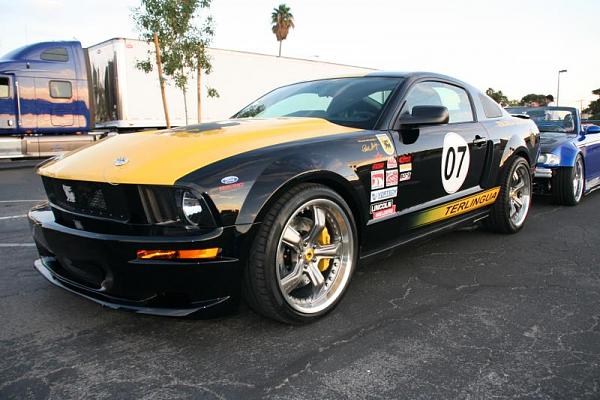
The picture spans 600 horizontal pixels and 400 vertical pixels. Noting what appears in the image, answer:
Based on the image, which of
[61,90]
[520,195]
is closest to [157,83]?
[61,90]

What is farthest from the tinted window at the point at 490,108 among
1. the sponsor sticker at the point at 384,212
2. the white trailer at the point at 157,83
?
the white trailer at the point at 157,83

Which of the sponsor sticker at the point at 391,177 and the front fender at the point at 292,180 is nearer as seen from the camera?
the front fender at the point at 292,180

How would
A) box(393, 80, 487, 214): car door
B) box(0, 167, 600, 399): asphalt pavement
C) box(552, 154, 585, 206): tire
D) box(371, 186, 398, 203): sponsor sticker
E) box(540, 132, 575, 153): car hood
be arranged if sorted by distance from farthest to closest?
1. box(540, 132, 575, 153): car hood
2. box(552, 154, 585, 206): tire
3. box(393, 80, 487, 214): car door
4. box(371, 186, 398, 203): sponsor sticker
5. box(0, 167, 600, 399): asphalt pavement

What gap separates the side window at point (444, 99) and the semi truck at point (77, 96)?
10518mm

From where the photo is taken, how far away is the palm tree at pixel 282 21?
50.3 metres

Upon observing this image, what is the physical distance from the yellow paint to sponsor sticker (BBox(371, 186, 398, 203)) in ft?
1.19

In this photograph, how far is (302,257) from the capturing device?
2.70m

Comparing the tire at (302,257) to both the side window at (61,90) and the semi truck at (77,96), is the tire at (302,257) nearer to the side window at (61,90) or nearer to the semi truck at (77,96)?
the semi truck at (77,96)

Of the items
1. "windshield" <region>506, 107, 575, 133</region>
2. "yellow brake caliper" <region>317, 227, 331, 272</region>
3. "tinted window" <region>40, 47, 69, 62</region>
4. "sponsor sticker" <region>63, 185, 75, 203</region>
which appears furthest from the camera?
"tinted window" <region>40, 47, 69, 62</region>

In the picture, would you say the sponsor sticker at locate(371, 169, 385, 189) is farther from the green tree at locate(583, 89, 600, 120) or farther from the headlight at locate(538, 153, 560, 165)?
the green tree at locate(583, 89, 600, 120)

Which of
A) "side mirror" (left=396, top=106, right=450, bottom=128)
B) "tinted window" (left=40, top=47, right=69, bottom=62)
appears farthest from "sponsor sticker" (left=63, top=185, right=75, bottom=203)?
"tinted window" (left=40, top=47, right=69, bottom=62)

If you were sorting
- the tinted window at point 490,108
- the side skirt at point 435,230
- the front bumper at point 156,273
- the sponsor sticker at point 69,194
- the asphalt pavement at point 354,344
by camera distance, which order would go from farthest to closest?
the tinted window at point 490,108
the side skirt at point 435,230
the sponsor sticker at point 69,194
the front bumper at point 156,273
the asphalt pavement at point 354,344

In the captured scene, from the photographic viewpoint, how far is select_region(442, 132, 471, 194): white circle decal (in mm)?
3558

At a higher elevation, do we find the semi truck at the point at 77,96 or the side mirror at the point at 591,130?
the semi truck at the point at 77,96
